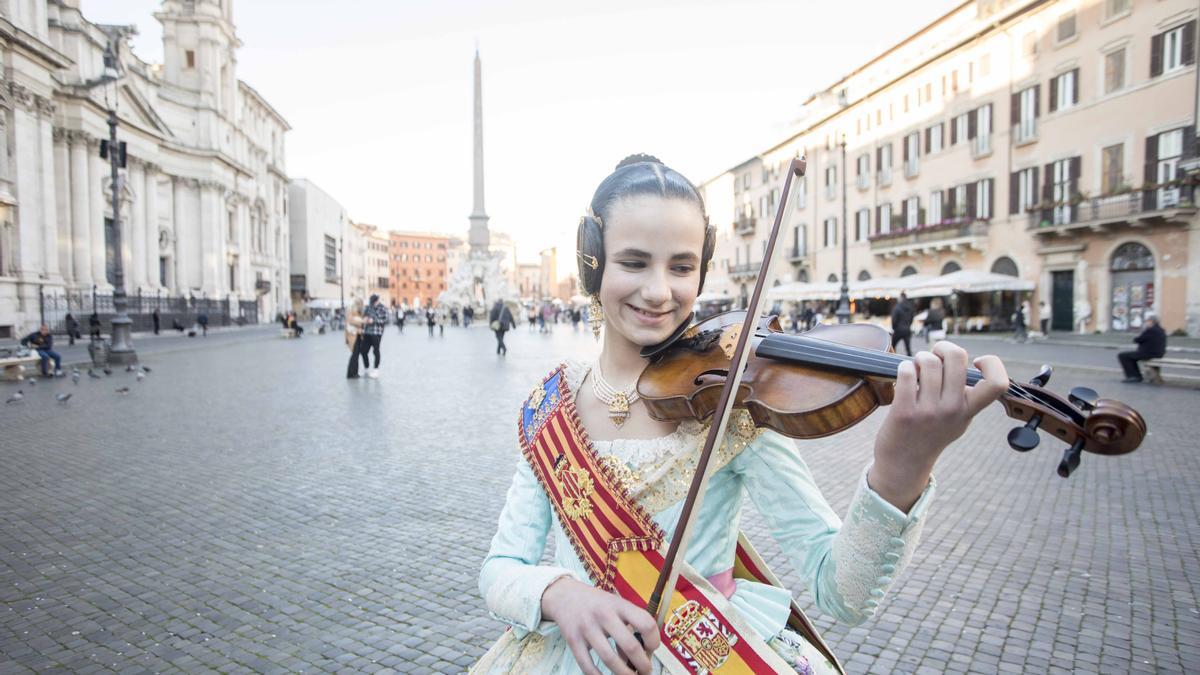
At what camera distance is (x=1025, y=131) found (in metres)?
27.0

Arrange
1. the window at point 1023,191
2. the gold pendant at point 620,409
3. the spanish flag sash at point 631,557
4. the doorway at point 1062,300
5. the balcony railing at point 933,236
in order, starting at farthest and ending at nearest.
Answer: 1. the balcony railing at point 933,236
2. the window at point 1023,191
3. the doorway at point 1062,300
4. the gold pendant at point 620,409
5. the spanish flag sash at point 631,557

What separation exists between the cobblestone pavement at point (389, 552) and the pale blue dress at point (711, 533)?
6.34ft

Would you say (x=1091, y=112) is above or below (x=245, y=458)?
above

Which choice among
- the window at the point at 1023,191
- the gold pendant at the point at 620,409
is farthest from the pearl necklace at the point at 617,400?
the window at the point at 1023,191

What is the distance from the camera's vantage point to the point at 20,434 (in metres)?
8.17

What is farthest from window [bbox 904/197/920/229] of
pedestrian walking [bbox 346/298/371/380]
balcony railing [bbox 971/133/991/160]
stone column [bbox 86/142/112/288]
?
stone column [bbox 86/142/112/288]

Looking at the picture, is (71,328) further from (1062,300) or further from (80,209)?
(1062,300)

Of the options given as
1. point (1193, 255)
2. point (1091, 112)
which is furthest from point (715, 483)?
point (1091, 112)

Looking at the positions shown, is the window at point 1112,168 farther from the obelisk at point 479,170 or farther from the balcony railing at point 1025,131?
the obelisk at point 479,170

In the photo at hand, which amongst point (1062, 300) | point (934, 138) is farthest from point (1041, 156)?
point (934, 138)

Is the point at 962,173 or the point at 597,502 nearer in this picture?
the point at 597,502

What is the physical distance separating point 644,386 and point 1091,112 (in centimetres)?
3008

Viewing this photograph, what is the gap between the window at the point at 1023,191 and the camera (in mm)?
26797

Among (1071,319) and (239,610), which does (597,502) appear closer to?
(239,610)
